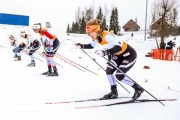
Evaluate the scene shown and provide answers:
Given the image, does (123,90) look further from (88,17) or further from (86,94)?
(88,17)

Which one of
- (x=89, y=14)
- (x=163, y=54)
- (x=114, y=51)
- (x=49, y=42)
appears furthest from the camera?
(x=89, y=14)

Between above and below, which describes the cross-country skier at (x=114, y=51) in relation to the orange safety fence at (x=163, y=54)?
above

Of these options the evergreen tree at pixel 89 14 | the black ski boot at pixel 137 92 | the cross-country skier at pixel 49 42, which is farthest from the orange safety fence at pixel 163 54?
the evergreen tree at pixel 89 14

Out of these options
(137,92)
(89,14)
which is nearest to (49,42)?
(137,92)

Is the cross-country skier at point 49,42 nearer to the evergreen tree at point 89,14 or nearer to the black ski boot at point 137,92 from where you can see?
the black ski boot at point 137,92

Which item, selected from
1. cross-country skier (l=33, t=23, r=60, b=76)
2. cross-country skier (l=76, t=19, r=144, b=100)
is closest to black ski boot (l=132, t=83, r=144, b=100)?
cross-country skier (l=76, t=19, r=144, b=100)

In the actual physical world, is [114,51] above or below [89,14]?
below

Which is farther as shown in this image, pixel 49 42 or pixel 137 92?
pixel 49 42

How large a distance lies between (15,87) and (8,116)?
2.46 m

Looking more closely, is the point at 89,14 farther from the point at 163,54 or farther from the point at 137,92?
the point at 137,92

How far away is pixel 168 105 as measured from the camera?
5117 millimetres

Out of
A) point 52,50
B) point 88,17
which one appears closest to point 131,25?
point 88,17

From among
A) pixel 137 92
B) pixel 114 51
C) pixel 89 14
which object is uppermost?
pixel 89 14

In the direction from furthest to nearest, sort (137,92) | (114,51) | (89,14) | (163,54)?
1. (89,14)
2. (163,54)
3. (137,92)
4. (114,51)
